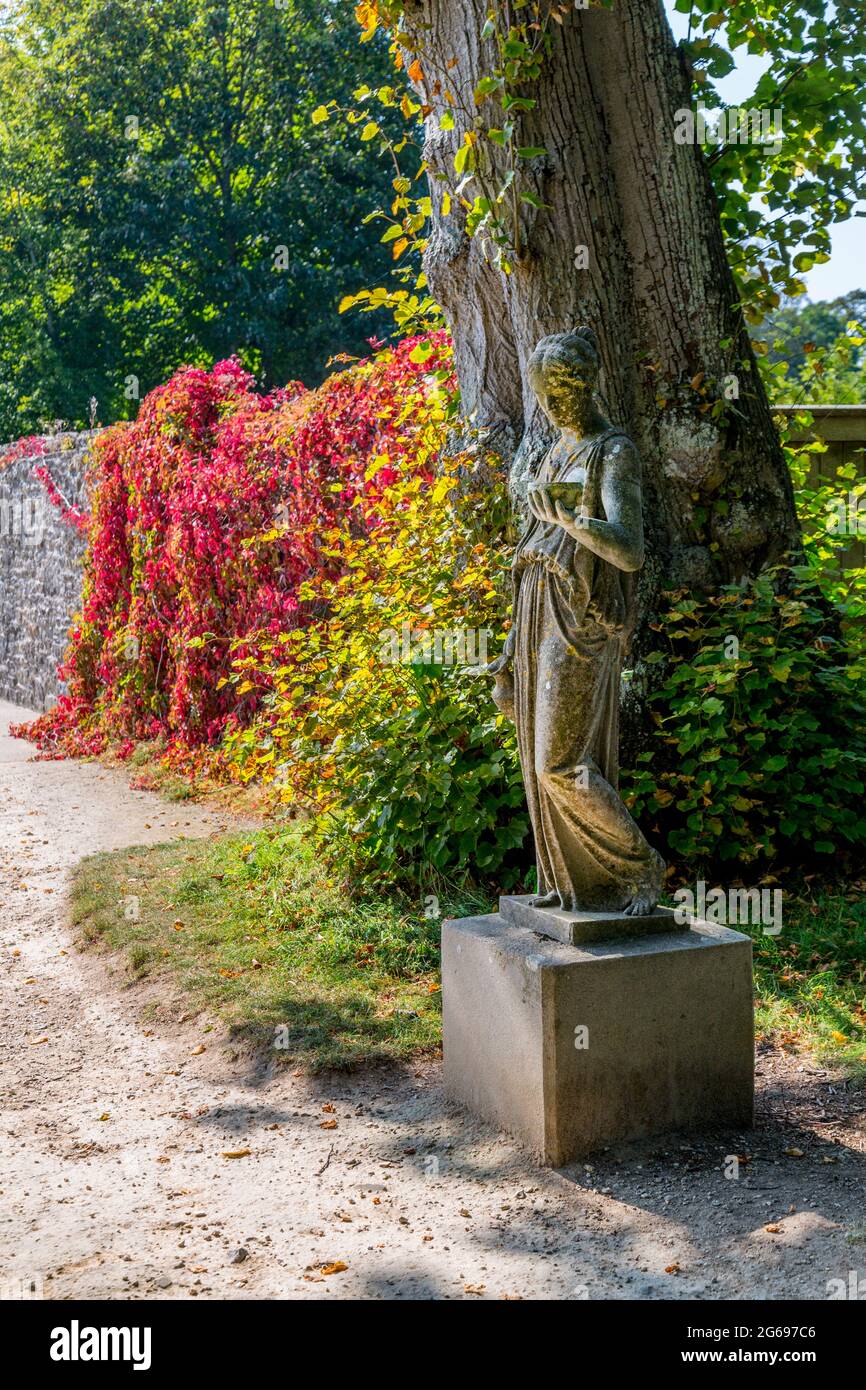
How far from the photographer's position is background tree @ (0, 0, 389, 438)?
2308 centimetres

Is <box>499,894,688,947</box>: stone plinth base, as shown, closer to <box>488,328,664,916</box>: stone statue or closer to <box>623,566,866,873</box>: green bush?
<box>488,328,664,916</box>: stone statue

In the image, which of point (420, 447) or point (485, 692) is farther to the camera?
point (420, 447)

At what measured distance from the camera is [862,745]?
6.51 metres

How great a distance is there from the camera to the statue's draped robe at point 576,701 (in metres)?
4.09

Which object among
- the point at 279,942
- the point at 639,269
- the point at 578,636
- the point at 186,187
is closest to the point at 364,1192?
the point at 578,636

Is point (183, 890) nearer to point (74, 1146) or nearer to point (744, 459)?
point (74, 1146)

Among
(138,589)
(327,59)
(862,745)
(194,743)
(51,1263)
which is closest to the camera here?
(51,1263)

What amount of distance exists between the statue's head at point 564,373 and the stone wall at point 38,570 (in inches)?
419

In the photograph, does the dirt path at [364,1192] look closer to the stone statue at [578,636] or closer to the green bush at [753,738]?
the stone statue at [578,636]

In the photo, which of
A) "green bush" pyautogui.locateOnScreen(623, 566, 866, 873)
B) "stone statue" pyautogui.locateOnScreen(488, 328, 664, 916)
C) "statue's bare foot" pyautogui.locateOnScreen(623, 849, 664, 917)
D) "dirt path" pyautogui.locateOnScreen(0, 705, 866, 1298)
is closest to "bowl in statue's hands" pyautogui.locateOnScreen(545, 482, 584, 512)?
"stone statue" pyautogui.locateOnScreen(488, 328, 664, 916)
